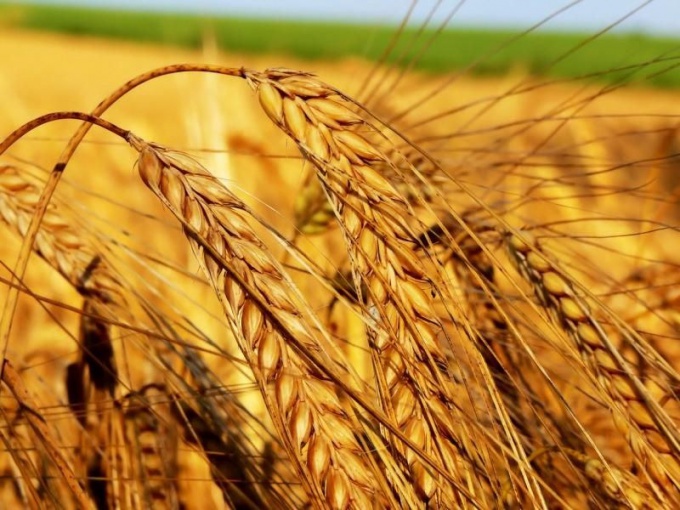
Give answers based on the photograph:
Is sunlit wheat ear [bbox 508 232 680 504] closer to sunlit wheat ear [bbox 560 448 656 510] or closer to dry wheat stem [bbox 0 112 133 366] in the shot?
sunlit wheat ear [bbox 560 448 656 510]

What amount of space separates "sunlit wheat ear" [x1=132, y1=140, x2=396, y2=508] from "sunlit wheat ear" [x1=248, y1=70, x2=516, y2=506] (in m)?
0.04

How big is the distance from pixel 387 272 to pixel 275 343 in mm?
86

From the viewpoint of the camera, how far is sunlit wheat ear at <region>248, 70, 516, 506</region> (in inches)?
23.2

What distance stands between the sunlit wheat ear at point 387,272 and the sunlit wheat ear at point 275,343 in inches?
1.5

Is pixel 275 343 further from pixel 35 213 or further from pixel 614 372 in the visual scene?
pixel 614 372

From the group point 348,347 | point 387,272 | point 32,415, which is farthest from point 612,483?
point 348,347

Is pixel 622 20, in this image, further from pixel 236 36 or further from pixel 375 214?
pixel 236 36

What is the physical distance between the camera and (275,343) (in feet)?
1.88

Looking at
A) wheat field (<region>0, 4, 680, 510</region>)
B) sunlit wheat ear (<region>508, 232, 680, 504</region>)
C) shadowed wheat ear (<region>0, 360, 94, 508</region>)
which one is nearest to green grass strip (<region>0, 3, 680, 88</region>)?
wheat field (<region>0, 4, 680, 510</region>)

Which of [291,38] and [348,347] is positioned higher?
[291,38]

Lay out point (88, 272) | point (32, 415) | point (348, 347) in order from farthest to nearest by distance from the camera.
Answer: point (348, 347)
point (88, 272)
point (32, 415)

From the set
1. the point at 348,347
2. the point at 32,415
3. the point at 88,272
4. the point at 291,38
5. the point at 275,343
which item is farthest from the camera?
the point at 291,38

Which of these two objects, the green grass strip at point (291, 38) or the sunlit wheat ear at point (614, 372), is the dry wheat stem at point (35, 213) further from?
the green grass strip at point (291, 38)

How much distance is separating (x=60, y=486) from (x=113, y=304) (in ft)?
0.65
